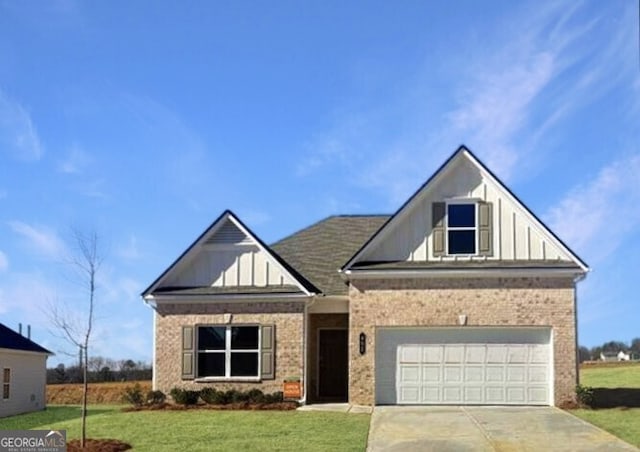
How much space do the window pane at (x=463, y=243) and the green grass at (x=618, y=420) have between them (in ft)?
16.9

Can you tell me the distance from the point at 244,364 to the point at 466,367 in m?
6.34

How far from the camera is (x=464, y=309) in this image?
22.8 meters

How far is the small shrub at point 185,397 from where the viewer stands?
23578 millimetres

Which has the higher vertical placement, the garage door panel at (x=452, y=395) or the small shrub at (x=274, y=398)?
the garage door panel at (x=452, y=395)

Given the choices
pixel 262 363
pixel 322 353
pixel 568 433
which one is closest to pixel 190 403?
pixel 262 363

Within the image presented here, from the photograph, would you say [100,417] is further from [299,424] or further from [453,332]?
[453,332]

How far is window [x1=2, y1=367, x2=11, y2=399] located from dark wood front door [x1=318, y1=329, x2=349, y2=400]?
11109 mm

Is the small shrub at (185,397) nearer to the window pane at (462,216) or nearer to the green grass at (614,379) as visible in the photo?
the window pane at (462,216)

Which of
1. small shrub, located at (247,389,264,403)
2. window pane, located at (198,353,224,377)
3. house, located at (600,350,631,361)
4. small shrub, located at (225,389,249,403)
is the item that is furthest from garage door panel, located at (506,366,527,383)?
house, located at (600,350,631,361)

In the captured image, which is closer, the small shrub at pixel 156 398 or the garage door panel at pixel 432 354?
the garage door panel at pixel 432 354

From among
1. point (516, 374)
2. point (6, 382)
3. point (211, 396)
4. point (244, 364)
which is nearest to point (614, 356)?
point (516, 374)

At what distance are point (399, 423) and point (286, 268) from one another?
6.83 m

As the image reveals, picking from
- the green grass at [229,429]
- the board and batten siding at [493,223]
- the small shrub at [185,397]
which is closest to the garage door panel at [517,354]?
the board and batten siding at [493,223]

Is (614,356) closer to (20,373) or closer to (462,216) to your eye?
(462,216)
